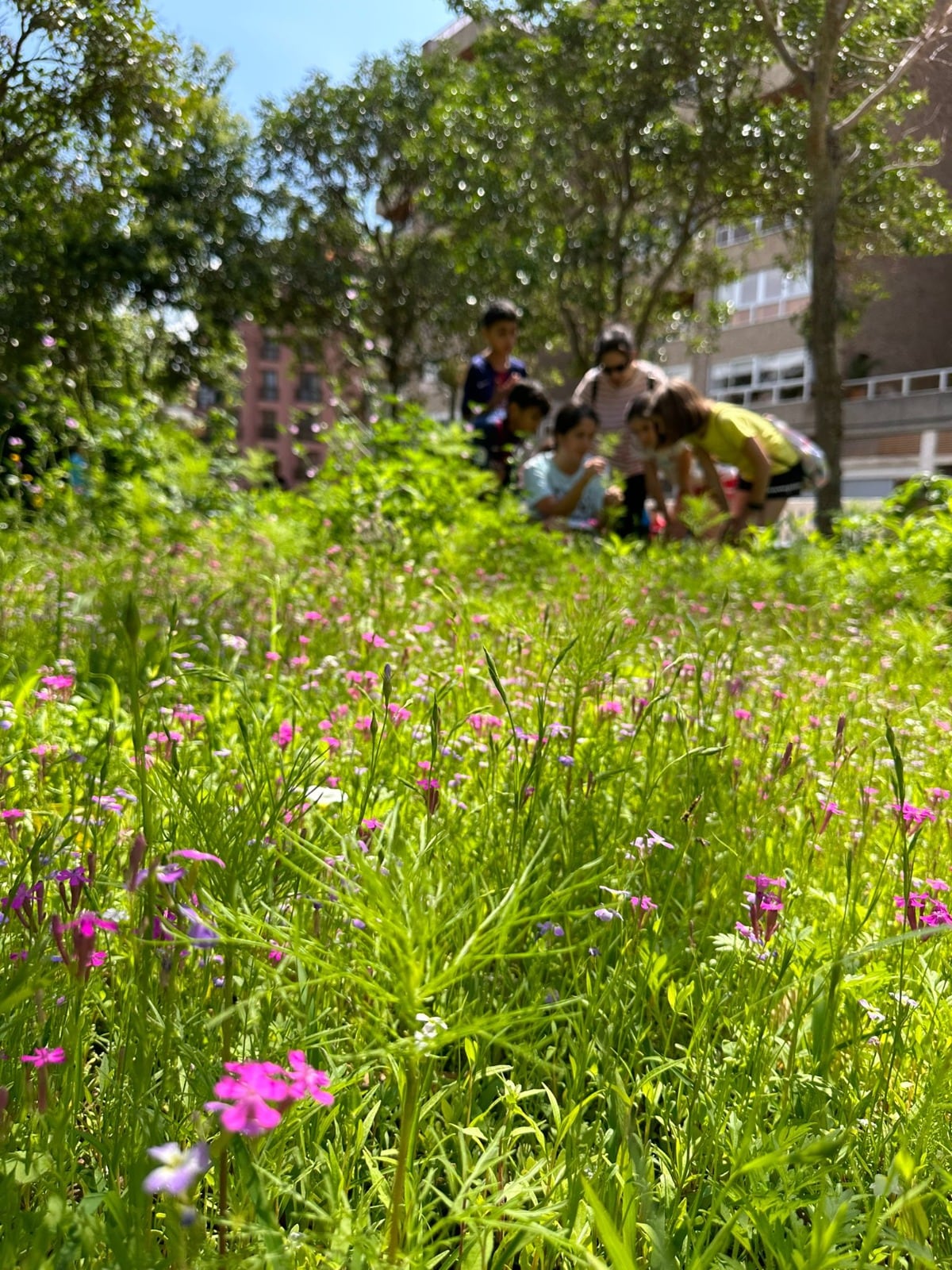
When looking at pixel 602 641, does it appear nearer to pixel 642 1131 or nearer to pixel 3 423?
pixel 642 1131

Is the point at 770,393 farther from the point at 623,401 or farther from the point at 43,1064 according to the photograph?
Result: the point at 43,1064

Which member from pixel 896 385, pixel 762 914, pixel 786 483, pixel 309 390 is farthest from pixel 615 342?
pixel 309 390

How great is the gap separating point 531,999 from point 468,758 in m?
0.90

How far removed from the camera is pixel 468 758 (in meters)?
2.16

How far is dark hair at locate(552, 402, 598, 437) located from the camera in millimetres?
7660

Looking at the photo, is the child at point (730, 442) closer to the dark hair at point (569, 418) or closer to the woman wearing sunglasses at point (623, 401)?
the dark hair at point (569, 418)


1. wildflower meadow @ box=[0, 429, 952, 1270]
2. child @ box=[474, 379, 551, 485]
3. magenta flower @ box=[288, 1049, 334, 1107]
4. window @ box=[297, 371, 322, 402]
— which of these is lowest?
wildflower meadow @ box=[0, 429, 952, 1270]

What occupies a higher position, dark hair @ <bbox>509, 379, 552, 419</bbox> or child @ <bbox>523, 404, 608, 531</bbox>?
dark hair @ <bbox>509, 379, 552, 419</bbox>

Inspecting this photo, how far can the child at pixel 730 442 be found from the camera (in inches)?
281

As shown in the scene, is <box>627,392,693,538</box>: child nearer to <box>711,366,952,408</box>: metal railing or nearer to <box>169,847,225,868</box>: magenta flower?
<box>169,847,225,868</box>: magenta flower

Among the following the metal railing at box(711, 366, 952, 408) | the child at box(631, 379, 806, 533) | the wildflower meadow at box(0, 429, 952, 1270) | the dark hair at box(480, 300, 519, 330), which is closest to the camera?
the wildflower meadow at box(0, 429, 952, 1270)

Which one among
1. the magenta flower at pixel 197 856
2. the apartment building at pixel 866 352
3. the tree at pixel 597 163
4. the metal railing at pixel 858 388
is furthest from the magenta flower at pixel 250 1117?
the metal railing at pixel 858 388

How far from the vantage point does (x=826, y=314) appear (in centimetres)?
834

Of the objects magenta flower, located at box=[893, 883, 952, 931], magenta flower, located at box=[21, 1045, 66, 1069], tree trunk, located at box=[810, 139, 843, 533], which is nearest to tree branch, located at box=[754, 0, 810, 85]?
tree trunk, located at box=[810, 139, 843, 533]
